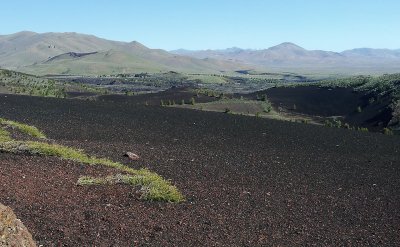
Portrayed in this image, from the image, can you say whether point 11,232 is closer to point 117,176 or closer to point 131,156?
point 117,176

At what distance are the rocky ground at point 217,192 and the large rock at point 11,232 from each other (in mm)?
1866

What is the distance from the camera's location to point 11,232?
297 inches

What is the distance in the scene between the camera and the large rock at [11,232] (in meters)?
7.35

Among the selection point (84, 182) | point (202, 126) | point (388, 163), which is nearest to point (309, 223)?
point (84, 182)

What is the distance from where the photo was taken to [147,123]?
108 feet

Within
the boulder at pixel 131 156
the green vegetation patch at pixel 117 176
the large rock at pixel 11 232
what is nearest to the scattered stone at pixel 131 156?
the boulder at pixel 131 156

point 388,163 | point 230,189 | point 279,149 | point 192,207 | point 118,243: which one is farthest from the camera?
point 279,149

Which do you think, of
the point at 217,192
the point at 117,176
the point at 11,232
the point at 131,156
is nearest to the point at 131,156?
the point at 131,156

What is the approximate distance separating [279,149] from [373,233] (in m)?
13.0

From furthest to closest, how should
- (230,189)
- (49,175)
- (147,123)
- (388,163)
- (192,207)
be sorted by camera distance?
(147,123) → (388,163) → (230,189) → (49,175) → (192,207)

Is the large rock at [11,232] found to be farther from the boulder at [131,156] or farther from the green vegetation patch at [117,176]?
the boulder at [131,156]

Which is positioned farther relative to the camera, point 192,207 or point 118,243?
point 192,207

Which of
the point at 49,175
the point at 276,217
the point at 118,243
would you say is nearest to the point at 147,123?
the point at 49,175

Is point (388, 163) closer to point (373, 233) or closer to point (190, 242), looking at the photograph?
point (373, 233)
